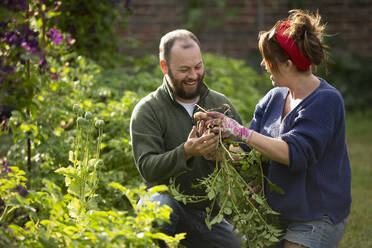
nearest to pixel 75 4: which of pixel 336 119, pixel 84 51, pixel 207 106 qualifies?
pixel 84 51

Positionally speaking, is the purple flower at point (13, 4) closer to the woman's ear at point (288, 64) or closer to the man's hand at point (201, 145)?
the man's hand at point (201, 145)

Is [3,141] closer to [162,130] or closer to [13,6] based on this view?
[162,130]

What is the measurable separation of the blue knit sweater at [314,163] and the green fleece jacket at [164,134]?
447mm

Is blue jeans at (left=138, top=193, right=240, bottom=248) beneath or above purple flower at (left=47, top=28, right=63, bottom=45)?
beneath

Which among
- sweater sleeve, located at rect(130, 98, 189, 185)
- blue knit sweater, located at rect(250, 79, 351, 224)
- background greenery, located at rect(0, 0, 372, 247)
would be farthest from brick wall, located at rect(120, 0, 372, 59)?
blue knit sweater, located at rect(250, 79, 351, 224)

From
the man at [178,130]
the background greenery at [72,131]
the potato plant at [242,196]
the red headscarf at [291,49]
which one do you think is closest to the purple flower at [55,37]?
the background greenery at [72,131]

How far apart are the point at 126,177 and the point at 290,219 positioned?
1.41 meters

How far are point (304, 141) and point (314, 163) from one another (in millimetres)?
178

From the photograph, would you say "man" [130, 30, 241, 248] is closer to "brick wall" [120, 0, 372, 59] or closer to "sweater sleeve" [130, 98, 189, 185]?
"sweater sleeve" [130, 98, 189, 185]

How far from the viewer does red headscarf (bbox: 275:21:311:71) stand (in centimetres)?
264

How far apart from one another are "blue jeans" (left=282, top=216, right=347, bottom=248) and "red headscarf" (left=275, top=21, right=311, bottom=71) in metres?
0.75

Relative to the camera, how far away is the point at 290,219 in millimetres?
2688

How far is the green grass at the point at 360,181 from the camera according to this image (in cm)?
383

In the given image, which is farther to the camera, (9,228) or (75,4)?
(75,4)
